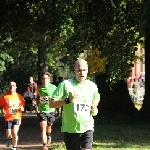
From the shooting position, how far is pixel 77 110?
7301 millimetres

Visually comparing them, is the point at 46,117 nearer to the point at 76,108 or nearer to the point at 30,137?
the point at 30,137

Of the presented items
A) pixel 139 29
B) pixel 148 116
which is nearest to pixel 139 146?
pixel 139 29

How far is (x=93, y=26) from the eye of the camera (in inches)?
672

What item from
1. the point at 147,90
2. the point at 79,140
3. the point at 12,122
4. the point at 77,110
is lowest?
the point at 79,140

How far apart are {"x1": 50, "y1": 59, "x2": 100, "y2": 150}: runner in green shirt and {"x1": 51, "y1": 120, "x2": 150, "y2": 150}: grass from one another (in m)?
4.24

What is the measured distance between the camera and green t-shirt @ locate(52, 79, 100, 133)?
7305 mm

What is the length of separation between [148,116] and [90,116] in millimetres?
12464

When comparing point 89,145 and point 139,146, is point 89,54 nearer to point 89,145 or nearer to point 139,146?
point 139,146

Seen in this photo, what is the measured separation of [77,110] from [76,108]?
0.10 ft

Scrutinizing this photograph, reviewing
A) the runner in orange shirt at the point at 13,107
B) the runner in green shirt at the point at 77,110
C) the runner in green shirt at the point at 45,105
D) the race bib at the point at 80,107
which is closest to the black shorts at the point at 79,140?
the runner in green shirt at the point at 77,110

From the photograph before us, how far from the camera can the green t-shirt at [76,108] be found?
7.30m

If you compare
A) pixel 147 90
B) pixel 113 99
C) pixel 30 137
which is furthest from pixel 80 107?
pixel 113 99

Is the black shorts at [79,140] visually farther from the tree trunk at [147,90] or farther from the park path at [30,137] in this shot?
the tree trunk at [147,90]

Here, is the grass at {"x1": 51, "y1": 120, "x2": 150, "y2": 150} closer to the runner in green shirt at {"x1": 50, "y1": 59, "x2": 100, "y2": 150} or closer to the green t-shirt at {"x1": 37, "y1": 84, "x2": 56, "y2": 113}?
the green t-shirt at {"x1": 37, "y1": 84, "x2": 56, "y2": 113}
